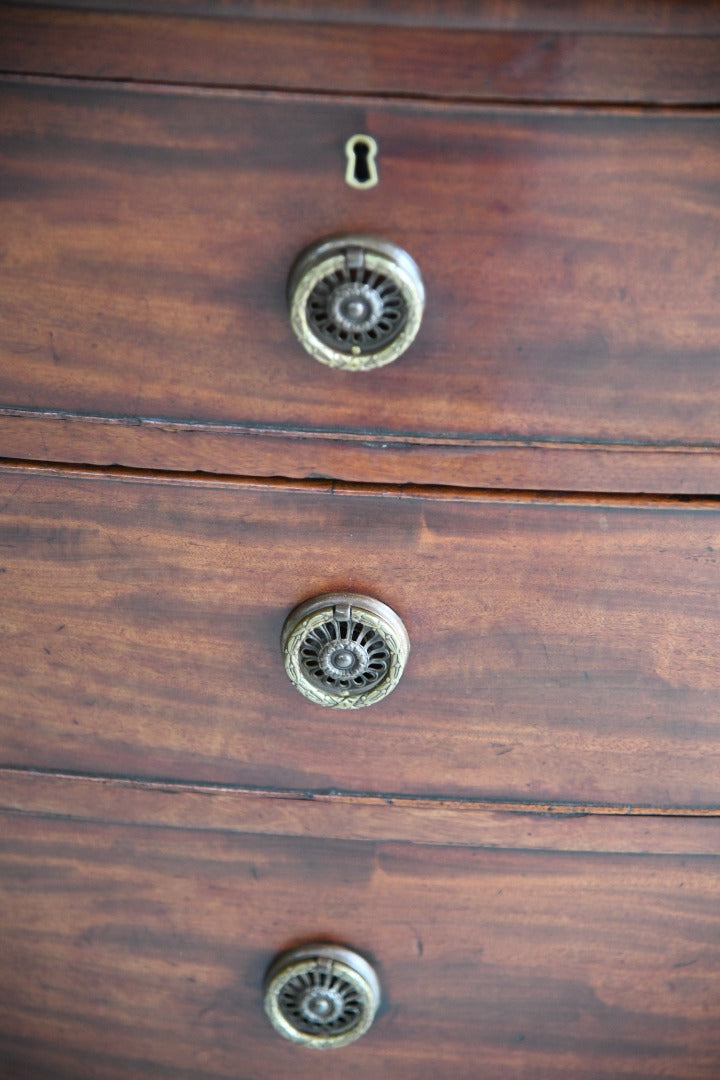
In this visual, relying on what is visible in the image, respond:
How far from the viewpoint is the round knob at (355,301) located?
40 cm

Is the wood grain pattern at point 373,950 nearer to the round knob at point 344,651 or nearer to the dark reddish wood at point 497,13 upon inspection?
the round knob at point 344,651

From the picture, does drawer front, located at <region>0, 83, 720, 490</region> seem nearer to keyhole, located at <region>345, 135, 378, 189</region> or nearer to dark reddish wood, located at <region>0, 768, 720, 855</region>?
keyhole, located at <region>345, 135, 378, 189</region>

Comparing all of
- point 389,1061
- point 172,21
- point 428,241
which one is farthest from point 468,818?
point 172,21

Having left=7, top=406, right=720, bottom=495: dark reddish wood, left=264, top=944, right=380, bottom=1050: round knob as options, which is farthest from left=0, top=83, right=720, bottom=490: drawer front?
left=264, top=944, right=380, bottom=1050: round knob

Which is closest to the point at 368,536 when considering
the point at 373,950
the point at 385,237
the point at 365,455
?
the point at 365,455

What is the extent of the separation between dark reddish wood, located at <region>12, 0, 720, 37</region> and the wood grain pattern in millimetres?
444

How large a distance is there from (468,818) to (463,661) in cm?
11

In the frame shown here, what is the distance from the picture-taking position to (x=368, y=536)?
493mm

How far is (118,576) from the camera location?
0.51 metres

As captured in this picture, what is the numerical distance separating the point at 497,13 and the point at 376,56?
0.17 feet

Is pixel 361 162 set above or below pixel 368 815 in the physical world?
above

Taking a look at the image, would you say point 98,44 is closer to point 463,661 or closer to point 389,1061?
point 463,661

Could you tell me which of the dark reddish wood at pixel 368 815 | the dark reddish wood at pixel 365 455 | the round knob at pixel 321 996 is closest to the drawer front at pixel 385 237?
the dark reddish wood at pixel 365 455

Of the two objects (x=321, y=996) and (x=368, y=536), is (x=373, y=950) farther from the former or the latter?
(x=368, y=536)
